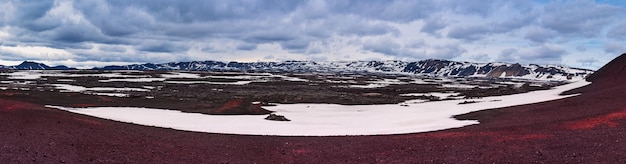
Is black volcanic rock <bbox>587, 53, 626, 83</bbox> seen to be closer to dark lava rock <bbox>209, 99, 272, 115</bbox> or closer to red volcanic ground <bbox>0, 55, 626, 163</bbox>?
red volcanic ground <bbox>0, 55, 626, 163</bbox>

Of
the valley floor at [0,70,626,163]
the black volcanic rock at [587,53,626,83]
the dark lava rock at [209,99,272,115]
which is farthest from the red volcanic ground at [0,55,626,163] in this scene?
the black volcanic rock at [587,53,626,83]

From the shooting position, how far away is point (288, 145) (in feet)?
69.0

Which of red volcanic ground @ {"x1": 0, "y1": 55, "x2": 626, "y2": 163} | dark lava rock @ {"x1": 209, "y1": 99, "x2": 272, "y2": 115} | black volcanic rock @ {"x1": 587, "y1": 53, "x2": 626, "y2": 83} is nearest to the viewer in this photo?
red volcanic ground @ {"x1": 0, "y1": 55, "x2": 626, "y2": 163}

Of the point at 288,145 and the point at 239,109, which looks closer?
the point at 288,145

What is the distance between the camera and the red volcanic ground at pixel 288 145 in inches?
639

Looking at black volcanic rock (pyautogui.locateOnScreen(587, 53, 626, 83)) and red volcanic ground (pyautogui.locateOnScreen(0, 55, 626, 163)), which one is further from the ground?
black volcanic rock (pyautogui.locateOnScreen(587, 53, 626, 83))

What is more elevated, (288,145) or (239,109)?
(288,145)

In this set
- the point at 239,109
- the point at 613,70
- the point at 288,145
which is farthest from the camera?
the point at 613,70

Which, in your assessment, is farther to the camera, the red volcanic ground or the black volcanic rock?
the black volcanic rock

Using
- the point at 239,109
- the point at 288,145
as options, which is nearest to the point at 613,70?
the point at 239,109

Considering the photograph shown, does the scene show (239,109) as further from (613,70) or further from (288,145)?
(613,70)

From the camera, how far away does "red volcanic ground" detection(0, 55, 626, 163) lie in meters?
16.2

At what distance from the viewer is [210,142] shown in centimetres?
2139

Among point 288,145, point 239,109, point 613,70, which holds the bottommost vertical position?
point 239,109
